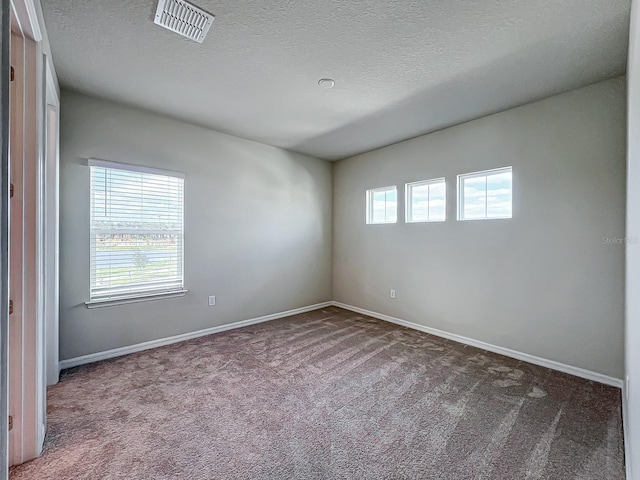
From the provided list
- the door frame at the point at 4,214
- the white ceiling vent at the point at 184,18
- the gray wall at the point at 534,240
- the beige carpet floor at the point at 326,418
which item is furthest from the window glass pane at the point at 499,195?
the door frame at the point at 4,214

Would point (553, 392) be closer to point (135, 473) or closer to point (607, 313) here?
point (607, 313)

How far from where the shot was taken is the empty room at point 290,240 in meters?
1.59

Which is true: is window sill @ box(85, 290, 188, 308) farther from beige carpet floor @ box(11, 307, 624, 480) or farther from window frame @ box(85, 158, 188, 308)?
beige carpet floor @ box(11, 307, 624, 480)

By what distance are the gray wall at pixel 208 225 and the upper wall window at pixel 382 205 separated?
85cm

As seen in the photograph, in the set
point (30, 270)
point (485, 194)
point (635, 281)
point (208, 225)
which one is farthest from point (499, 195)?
point (30, 270)

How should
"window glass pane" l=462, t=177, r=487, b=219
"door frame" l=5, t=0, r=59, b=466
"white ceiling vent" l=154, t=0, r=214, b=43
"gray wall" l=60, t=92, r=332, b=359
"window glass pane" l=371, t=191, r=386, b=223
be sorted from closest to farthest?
1. "door frame" l=5, t=0, r=59, b=466
2. "white ceiling vent" l=154, t=0, r=214, b=43
3. "gray wall" l=60, t=92, r=332, b=359
4. "window glass pane" l=462, t=177, r=487, b=219
5. "window glass pane" l=371, t=191, r=386, b=223

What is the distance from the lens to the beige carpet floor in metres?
1.55

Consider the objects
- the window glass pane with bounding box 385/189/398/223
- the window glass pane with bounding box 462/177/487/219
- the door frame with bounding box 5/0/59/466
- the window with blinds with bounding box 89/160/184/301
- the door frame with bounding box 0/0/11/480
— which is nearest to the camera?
the door frame with bounding box 0/0/11/480

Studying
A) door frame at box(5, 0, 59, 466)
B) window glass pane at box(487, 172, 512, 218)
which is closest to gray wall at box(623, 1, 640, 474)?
window glass pane at box(487, 172, 512, 218)

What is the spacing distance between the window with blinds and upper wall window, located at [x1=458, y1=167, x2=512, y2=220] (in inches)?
132

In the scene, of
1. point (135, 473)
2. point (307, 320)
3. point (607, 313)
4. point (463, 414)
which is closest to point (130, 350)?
point (135, 473)

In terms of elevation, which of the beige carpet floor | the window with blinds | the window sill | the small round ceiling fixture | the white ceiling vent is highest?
the small round ceiling fixture

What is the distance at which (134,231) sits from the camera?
304cm

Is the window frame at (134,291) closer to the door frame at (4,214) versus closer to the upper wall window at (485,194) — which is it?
the door frame at (4,214)
